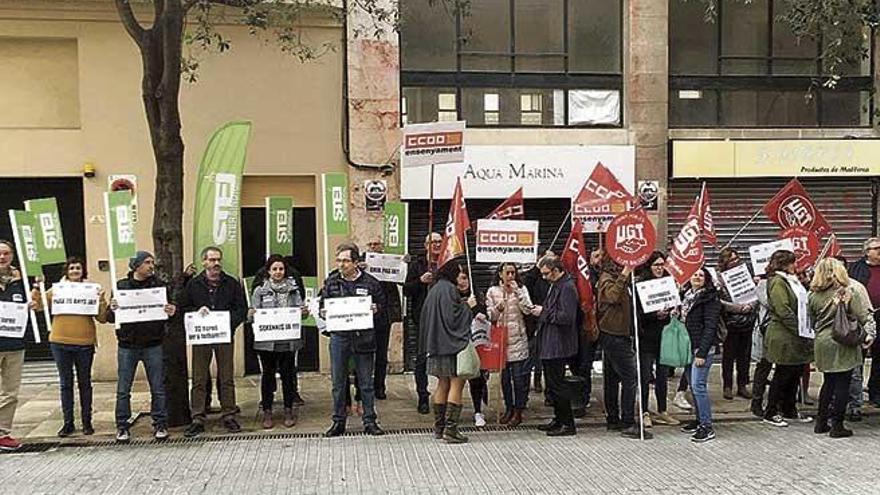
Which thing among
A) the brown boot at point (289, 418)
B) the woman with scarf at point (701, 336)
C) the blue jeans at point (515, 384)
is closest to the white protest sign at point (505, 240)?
the blue jeans at point (515, 384)

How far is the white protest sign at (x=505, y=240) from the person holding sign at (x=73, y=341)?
3.92m

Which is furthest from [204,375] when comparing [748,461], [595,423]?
[748,461]

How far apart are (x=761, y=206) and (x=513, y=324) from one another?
613 cm

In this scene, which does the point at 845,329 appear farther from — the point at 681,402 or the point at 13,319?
the point at 13,319

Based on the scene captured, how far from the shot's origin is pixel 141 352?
7926mm

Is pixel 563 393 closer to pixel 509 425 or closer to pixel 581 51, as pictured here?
pixel 509 425

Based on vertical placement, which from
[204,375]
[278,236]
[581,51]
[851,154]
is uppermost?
[581,51]

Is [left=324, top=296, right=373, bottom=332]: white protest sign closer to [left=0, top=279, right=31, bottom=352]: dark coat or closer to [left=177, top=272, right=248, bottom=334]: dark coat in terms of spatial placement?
[left=177, top=272, right=248, bottom=334]: dark coat

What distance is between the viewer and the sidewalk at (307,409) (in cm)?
845

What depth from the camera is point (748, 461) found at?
706 cm

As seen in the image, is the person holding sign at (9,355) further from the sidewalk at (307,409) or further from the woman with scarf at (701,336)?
the woman with scarf at (701,336)

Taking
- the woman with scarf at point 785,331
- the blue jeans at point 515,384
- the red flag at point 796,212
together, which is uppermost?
the red flag at point 796,212

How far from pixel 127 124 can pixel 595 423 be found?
23.9ft

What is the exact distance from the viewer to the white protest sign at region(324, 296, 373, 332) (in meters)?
8.02
